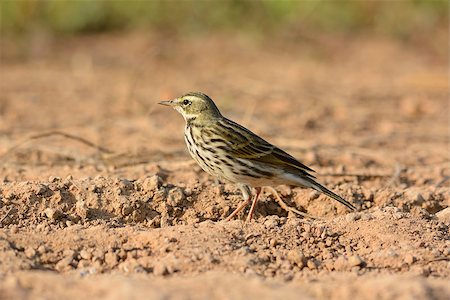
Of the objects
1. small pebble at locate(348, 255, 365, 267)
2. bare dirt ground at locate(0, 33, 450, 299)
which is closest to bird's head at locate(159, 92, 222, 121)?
bare dirt ground at locate(0, 33, 450, 299)

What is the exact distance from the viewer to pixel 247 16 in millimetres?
14211

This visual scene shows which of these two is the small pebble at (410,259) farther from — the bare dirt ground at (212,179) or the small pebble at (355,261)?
→ the small pebble at (355,261)

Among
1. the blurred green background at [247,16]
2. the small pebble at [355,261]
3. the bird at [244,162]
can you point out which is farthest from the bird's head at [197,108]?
the blurred green background at [247,16]

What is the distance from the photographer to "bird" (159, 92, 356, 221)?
5711 mm

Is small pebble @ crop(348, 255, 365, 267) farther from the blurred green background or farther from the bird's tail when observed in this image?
the blurred green background

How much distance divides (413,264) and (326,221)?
0.83 metres

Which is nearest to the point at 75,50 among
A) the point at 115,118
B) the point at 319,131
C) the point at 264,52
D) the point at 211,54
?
the point at 211,54

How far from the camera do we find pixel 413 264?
4.73 metres

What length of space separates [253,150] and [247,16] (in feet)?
28.5

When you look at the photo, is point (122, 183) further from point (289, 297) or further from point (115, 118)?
point (115, 118)

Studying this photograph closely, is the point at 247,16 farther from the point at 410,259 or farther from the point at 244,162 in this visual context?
the point at 410,259

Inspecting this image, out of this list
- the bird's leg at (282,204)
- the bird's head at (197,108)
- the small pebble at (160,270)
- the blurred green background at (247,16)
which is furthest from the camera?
the blurred green background at (247,16)

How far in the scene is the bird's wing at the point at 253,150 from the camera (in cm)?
579

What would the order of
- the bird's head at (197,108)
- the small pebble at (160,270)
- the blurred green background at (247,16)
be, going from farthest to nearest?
the blurred green background at (247,16) < the bird's head at (197,108) < the small pebble at (160,270)
